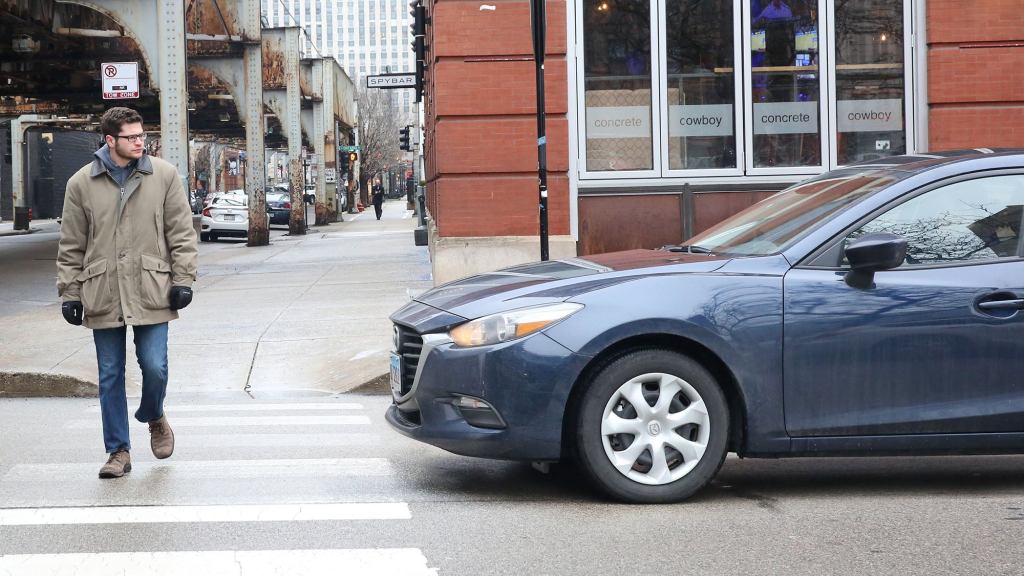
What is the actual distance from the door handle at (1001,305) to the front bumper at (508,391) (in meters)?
1.79

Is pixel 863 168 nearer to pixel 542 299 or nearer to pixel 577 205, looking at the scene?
pixel 542 299

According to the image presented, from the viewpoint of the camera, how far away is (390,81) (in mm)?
27234

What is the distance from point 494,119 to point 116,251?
6.03 metres

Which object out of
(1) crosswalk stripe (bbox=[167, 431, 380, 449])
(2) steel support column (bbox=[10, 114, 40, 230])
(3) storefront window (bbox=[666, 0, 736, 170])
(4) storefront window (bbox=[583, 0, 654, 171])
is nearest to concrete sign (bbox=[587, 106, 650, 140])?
(4) storefront window (bbox=[583, 0, 654, 171])

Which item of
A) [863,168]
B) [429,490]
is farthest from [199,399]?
[863,168]

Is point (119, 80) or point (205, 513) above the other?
point (119, 80)

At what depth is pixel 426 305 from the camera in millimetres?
5859

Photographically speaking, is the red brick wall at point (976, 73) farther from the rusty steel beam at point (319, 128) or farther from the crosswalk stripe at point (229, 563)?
the rusty steel beam at point (319, 128)

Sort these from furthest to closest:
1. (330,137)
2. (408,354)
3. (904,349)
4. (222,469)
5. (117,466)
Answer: (330,137) < (222,469) < (117,466) < (408,354) < (904,349)

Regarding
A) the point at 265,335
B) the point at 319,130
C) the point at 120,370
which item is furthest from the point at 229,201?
the point at 120,370

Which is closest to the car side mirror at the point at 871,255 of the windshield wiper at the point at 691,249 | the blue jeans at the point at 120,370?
the windshield wiper at the point at 691,249

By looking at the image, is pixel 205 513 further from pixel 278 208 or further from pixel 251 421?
pixel 278 208

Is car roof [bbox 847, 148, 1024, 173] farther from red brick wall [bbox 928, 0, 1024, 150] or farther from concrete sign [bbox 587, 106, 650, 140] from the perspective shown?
red brick wall [bbox 928, 0, 1024, 150]

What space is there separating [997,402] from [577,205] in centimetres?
678
